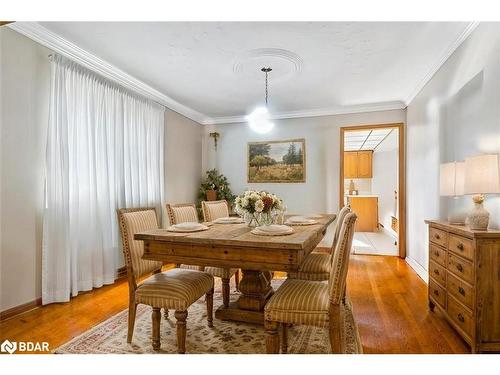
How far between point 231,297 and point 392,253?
348 cm

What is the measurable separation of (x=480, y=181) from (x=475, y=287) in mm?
708

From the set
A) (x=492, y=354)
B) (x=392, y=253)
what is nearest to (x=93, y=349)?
(x=492, y=354)

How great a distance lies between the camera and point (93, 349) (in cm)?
206

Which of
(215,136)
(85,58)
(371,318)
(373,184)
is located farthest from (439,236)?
(373,184)

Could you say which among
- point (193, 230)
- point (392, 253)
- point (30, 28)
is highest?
point (30, 28)

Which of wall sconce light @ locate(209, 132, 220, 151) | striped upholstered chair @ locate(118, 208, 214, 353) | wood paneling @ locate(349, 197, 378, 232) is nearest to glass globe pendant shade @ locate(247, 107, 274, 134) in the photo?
striped upholstered chair @ locate(118, 208, 214, 353)

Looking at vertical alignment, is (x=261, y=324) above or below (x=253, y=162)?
below

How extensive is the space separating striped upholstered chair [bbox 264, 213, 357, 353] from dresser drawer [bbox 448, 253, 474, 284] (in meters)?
0.97

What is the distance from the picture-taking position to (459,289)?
2184mm

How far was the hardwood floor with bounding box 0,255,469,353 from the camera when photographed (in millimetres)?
2172

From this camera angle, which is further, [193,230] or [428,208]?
[428,208]

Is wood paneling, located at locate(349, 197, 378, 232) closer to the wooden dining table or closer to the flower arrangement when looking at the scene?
the flower arrangement

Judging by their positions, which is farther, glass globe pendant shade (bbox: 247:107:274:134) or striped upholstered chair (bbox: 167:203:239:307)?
glass globe pendant shade (bbox: 247:107:274:134)

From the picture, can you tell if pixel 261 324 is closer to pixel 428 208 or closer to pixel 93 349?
pixel 93 349
